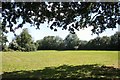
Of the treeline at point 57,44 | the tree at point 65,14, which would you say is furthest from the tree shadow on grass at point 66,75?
the treeline at point 57,44

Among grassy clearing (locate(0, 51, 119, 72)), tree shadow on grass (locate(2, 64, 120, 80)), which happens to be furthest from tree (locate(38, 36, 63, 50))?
tree shadow on grass (locate(2, 64, 120, 80))

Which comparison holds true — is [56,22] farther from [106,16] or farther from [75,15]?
[106,16]

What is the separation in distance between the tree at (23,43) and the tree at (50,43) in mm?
7633

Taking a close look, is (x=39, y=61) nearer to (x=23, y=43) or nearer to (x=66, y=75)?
(x=66, y=75)

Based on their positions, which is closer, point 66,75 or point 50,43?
point 66,75

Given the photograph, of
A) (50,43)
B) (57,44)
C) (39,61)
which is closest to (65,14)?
(39,61)

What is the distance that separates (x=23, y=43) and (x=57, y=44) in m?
17.9

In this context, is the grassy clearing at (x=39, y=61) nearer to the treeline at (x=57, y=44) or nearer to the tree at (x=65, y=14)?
the tree at (x=65, y=14)

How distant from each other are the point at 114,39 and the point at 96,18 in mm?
44197

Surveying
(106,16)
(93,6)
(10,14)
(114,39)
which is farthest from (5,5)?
(114,39)

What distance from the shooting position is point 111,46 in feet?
212

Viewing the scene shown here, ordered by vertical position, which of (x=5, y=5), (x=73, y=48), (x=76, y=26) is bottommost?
(x=73, y=48)

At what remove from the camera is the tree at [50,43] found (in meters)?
80.5

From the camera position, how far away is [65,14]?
48.3 feet
